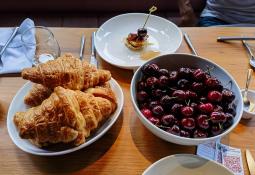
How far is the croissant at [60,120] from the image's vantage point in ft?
2.13

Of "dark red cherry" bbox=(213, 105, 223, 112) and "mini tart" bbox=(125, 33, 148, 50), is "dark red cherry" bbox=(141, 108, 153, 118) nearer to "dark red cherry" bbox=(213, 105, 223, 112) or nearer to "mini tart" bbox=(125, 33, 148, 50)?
"dark red cherry" bbox=(213, 105, 223, 112)

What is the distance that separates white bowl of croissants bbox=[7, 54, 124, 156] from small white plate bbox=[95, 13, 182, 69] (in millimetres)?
167

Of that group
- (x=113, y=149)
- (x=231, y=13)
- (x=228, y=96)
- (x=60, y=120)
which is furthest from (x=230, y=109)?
(x=231, y=13)

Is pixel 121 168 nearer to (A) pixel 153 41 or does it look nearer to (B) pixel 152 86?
(B) pixel 152 86

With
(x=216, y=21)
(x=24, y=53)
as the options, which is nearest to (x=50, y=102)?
(x=24, y=53)

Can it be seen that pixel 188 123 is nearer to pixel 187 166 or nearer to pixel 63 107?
pixel 187 166

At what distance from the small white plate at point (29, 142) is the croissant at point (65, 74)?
74 millimetres

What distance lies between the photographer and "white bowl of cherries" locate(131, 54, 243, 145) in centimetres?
68

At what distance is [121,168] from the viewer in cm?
70

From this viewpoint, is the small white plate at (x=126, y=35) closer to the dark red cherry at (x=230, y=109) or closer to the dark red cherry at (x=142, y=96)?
the dark red cherry at (x=142, y=96)

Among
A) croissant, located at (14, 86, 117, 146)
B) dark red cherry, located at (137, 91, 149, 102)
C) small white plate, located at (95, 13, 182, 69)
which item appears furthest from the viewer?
small white plate, located at (95, 13, 182, 69)

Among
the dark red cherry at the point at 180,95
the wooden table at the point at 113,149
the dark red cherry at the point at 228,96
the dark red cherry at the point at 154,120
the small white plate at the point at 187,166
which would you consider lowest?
the wooden table at the point at 113,149

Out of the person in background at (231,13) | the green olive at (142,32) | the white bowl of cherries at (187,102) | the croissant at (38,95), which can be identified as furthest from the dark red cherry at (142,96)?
the person in background at (231,13)

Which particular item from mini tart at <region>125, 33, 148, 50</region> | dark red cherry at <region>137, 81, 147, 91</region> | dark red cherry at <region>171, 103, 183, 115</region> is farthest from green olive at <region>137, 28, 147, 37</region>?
dark red cherry at <region>171, 103, 183, 115</region>
